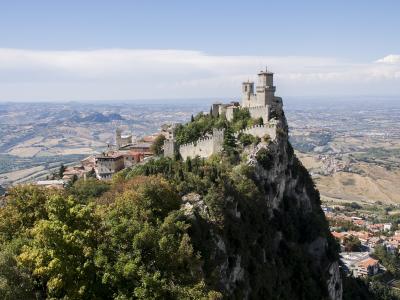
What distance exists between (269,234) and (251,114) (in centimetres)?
2071

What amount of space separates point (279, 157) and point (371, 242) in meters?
79.2

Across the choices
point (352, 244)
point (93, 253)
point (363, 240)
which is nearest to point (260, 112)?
point (93, 253)

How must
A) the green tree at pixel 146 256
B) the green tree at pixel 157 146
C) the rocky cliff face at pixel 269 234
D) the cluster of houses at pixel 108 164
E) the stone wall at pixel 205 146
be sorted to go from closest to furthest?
the green tree at pixel 146 256, the rocky cliff face at pixel 269 234, the stone wall at pixel 205 146, the cluster of houses at pixel 108 164, the green tree at pixel 157 146

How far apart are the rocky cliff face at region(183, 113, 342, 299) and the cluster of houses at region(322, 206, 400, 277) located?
1208 inches

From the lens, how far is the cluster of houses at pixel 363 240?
108344 mm

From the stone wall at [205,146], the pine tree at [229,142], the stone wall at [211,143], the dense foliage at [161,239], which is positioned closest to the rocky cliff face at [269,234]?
the dense foliage at [161,239]

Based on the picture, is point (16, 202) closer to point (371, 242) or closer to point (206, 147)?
point (206, 147)

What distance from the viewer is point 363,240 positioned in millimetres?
132500

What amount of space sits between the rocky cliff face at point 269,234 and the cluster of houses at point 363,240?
30692 millimetres

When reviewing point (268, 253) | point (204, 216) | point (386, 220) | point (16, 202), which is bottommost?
point (386, 220)

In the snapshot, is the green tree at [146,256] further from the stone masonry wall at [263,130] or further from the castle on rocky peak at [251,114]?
the stone masonry wall at [263,130]

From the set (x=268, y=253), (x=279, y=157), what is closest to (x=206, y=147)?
(x=279, y=157)

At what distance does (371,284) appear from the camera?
9912 cm

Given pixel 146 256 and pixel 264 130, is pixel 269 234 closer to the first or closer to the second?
pixel 264 130
